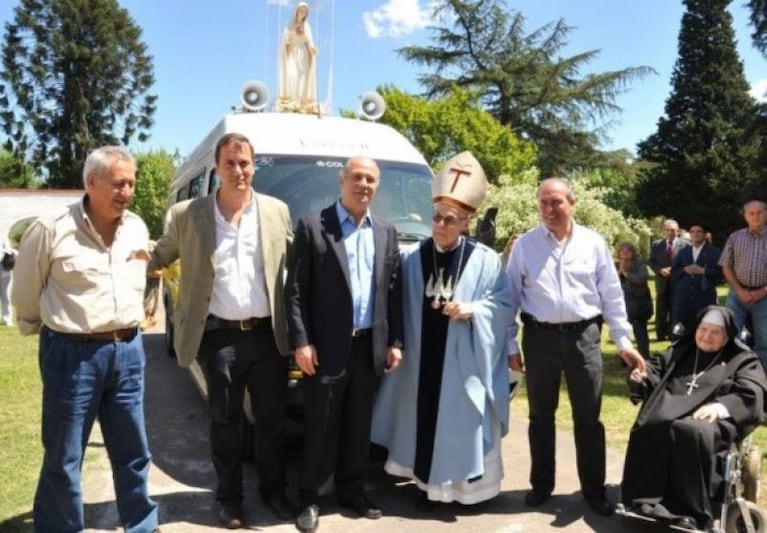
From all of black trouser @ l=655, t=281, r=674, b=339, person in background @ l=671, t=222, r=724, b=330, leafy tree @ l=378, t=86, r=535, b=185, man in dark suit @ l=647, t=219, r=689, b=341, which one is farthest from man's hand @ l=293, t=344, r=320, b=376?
leafy tree @ l=378, t=86, r=535, b=185

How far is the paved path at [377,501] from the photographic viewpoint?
4238 millimetres

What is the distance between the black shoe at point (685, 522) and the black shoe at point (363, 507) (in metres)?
1.68

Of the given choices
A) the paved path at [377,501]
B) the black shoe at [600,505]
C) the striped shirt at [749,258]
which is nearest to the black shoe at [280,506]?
the paved path at [377,501]

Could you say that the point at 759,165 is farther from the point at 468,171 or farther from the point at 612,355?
the point at 468,171

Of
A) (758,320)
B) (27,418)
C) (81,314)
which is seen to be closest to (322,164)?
(81,314)

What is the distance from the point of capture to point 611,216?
24984 millimetres

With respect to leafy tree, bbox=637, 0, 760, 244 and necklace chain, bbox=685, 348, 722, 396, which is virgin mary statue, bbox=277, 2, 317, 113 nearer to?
necklace chain, bbox=685, 348, 722, 396

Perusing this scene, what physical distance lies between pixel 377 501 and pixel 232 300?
5.48 ft

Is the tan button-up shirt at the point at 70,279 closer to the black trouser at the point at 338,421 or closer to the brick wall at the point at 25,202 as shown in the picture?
the black trouser at the point at 338,421

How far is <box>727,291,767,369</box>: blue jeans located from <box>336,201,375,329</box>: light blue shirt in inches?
172

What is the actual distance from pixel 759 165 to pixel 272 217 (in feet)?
88.3

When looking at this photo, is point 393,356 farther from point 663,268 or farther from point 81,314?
point 663,268

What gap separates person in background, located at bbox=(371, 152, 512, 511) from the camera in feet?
14.1

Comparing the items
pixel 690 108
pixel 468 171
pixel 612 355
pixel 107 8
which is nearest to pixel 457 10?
pixel 690 108
